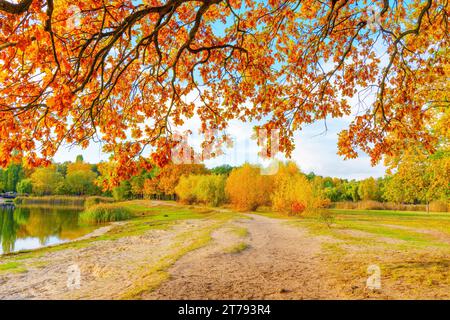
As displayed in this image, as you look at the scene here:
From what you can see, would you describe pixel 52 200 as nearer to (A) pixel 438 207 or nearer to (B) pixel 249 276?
(B) pixel 249 276

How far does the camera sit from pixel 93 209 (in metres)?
31.6

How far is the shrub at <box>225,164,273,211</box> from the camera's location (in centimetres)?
3619

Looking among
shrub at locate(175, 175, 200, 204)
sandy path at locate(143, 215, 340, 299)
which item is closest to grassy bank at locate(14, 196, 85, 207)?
shrub at locate(175, 175, 200, 204)

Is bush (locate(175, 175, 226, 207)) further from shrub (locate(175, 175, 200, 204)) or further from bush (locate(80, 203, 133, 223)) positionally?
bush (locate(80, 203, 133, 223))

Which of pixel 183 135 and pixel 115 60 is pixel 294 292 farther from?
pixel 115 60

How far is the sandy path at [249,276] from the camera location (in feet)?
19.6

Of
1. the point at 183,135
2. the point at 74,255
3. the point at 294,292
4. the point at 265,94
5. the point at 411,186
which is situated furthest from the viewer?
the point at 411,186

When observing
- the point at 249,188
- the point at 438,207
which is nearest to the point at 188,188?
the point at 249,188

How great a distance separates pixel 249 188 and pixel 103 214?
656 inches

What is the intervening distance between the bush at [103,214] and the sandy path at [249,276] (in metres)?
23.1

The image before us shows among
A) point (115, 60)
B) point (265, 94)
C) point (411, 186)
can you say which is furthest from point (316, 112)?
point (411, 186)

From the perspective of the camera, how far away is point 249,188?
3672 cm

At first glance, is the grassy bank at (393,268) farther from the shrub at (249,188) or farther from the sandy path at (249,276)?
the shrub at (249,188)

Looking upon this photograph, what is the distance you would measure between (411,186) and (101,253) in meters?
19.7
